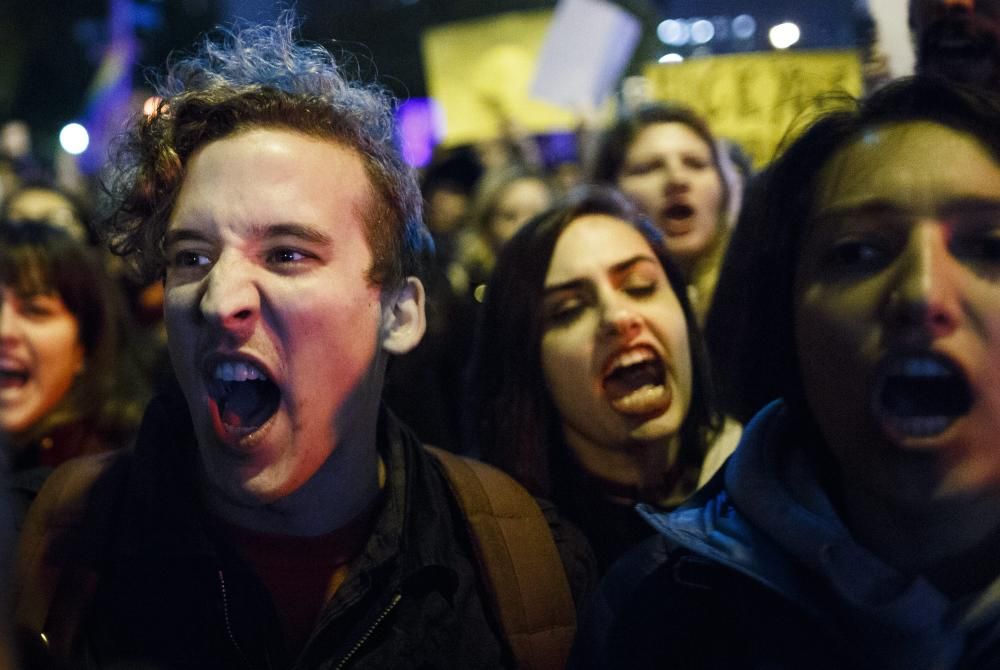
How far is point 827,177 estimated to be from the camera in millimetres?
1720

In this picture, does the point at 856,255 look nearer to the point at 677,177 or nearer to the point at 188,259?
the point at 188,259

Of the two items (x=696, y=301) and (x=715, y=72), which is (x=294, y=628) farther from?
(x=715, y=72)

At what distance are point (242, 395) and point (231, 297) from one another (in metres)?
0.22

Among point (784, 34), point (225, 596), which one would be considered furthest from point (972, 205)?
point (784, 34)

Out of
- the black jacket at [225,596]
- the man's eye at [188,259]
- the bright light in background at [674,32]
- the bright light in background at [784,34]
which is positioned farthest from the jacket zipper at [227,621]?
the bright light in background at [674,32]

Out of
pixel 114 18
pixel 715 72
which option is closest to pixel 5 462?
pixel 715 72

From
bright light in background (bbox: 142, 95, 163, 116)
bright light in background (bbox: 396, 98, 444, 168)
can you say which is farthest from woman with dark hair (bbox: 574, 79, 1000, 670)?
bright light in background (bbox: 396, 98, 444, 168)

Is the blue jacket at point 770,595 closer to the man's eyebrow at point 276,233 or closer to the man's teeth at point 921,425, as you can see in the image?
the man's teeth at point 921,425

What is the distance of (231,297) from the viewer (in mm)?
2133

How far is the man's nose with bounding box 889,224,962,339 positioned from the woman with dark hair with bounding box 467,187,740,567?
1.28m

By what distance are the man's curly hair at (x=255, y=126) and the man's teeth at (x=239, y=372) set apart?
0.31m

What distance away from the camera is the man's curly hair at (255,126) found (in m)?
2.34

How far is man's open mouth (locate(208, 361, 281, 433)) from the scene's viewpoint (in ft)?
7.14

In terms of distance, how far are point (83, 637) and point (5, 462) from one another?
2.04 feet
